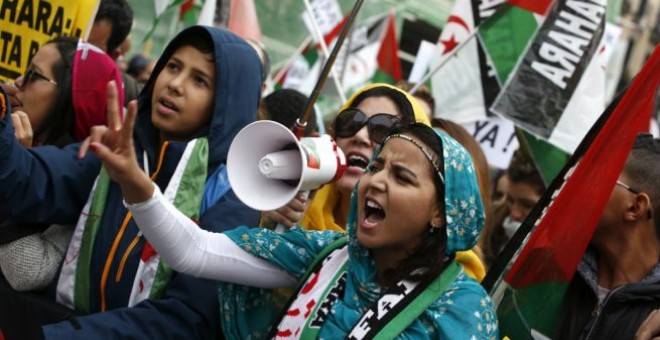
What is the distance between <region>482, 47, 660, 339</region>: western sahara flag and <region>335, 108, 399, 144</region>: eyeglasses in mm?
588

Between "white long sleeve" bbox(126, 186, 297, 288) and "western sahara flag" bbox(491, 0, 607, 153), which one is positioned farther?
"western sahara flag" bbox(491, 0, 607, 153)

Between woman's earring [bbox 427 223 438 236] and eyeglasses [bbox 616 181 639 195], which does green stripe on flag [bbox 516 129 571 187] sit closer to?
eyeglasses [bbox 616 181 639 195]

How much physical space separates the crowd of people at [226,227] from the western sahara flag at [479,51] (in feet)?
8.49

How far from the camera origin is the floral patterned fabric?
2.63m

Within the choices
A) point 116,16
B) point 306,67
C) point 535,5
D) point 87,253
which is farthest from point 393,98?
point 306,67

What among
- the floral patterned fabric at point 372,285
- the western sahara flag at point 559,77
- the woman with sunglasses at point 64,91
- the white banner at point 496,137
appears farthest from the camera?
the white banner at point 496,137

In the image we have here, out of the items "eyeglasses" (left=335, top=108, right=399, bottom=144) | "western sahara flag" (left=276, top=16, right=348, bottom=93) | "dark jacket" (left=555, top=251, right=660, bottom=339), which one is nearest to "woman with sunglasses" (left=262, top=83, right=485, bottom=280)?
"eyeglasses" (left=335, top=108, right=399, bottom=144)

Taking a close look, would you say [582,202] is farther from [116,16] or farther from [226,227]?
[116,16]

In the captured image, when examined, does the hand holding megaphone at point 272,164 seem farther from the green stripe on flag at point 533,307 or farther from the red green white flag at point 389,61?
the red green white flag at point 389,61

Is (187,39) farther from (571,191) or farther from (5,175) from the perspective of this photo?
(571,191)

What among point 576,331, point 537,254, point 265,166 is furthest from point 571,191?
point 265,166

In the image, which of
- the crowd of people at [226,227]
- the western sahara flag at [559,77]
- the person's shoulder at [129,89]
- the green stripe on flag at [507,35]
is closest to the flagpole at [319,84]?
the crowd of people at [226,227]

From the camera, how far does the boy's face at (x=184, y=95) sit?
126 inches

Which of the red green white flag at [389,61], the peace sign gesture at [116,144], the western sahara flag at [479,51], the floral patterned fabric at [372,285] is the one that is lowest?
the red green white flag at [389,61]
